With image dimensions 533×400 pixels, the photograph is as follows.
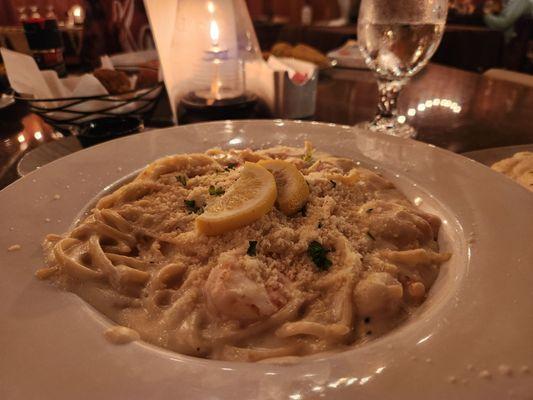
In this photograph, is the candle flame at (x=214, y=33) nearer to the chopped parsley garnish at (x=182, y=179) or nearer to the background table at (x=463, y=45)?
the chopped parsley garnish at (x=182, y=179)

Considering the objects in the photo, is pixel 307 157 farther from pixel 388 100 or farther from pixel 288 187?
pixel 388 100

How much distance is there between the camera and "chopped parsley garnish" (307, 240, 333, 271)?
58.3 inches

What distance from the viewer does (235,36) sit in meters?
3.08

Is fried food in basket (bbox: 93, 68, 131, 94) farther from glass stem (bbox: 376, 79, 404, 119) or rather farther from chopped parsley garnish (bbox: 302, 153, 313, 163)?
glass stem (bbox: 376, 79, 404, 119)

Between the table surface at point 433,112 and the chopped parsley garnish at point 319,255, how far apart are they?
1307 mm

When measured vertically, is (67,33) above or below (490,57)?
above

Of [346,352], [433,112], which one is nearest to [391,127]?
[433,112]

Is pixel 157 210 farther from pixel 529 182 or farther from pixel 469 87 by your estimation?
pixel 469 87

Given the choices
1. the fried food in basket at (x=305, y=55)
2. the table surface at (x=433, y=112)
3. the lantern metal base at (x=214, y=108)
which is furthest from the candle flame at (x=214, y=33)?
the fried food in basket at (x=305, y=55)

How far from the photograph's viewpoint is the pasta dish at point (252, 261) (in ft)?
4.27

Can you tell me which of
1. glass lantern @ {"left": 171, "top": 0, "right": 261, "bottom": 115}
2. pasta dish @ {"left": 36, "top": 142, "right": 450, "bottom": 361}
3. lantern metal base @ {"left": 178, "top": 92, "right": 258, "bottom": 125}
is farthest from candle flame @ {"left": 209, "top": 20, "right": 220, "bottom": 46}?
pasta dish @ {"left": 36, "top": 142, "right": 450, "bottom": 361}

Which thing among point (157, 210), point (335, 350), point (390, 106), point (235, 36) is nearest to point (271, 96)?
point (235, 36)

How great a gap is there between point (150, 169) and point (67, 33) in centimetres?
316

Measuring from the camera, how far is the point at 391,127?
→ 8.65ft
